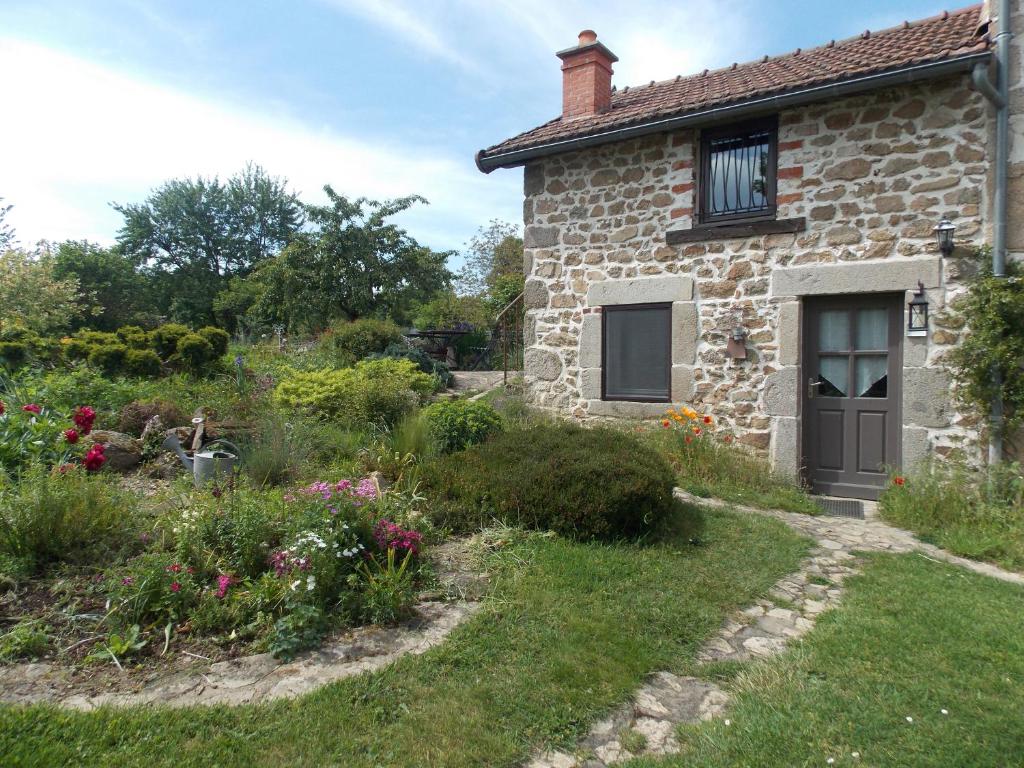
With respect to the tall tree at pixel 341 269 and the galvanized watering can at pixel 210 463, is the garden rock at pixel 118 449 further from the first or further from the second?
the tall tree at pixel 341 269

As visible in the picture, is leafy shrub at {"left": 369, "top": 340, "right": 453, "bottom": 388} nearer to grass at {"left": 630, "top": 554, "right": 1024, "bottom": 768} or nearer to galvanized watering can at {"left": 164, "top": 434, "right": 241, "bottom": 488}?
galvanized watering can at {"left": 164, "top": 434, "right": 241, "bottom": 488}

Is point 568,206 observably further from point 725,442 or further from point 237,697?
point 237,697

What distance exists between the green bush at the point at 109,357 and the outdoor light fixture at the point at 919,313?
9.79 m

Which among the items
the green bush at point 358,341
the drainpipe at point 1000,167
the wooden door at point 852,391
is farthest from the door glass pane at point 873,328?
the green bush at point 358,341

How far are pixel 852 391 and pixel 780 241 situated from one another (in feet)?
5.87

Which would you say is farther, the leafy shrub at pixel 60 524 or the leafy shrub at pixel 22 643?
the leafy shrub at pixel 60 524

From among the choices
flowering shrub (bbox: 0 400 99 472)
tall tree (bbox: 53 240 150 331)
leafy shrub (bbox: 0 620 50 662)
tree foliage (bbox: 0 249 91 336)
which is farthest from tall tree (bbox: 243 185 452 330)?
leafy shrub (bbox: 0 620 50 662)

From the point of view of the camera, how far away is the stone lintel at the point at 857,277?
634 cm

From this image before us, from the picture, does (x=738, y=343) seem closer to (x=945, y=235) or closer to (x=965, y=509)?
(x=945, y=235)

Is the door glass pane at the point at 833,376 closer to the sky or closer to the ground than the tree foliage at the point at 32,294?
closer to the ground

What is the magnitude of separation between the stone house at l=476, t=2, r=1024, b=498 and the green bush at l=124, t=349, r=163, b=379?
540 cm

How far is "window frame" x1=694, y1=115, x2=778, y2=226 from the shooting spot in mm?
7266

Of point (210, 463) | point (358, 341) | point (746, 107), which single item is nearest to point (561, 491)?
point (210, 463)

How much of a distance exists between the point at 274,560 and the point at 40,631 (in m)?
1.05
